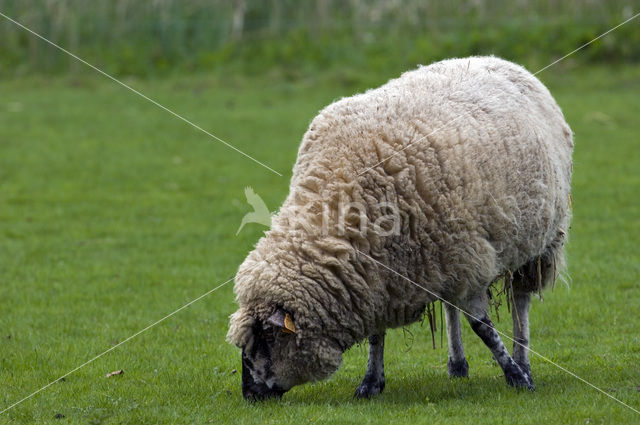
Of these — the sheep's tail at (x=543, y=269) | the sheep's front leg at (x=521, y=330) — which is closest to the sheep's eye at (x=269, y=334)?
the sheep's front leg at (x=521, y=330)

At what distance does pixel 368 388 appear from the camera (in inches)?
252

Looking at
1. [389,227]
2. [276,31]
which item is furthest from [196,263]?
[276,31]

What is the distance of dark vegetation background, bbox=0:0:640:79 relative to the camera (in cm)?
2070

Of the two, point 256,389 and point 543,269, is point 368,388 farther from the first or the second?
point 543,269

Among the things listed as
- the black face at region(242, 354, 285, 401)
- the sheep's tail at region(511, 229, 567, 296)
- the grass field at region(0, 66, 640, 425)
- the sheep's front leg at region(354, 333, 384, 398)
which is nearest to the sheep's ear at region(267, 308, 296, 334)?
the black face at region(242, 354, 285, 401)

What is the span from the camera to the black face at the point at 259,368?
569 centimetres

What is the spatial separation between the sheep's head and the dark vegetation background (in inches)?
599

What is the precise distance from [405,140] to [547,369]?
2.30 metres

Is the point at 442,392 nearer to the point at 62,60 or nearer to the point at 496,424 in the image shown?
the point at 496,424

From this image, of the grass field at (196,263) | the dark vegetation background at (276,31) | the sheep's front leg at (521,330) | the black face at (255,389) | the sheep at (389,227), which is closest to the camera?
the sheep at (389,227)

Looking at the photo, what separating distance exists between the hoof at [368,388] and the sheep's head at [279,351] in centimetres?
68

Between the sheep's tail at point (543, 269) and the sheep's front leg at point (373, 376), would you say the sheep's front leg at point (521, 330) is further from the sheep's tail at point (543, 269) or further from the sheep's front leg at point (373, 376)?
the sheep's front leg at point (373, 376)

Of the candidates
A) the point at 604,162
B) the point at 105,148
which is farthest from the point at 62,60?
the point at 604,162

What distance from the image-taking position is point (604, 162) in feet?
49.1
